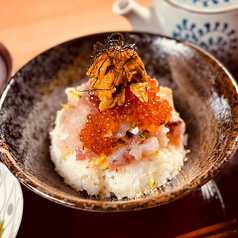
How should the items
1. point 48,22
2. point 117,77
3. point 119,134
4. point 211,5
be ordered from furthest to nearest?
point 48,22 < point 211,5 < point 119,134 < point 117,77

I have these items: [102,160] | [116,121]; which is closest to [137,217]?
[102,160]

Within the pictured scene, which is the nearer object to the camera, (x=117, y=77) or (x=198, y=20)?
(x=117, y=77)

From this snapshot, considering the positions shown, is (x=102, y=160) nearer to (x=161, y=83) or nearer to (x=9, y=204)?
(x=9, y=204)

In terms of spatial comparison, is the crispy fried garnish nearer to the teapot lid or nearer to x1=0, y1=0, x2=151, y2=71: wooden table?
the teapot lid

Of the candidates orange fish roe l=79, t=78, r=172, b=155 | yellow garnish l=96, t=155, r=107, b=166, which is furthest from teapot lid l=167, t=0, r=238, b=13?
yellow garnish l=96, t=155, r=107, b=166

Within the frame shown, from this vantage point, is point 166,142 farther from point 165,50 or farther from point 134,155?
point 165,50

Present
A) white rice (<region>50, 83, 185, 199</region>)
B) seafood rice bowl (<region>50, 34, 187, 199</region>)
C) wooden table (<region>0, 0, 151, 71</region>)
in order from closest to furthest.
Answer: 1. seafood rice bowl (<region>50, 34, 187, 199</region>)
2. white rice (<region>50, 83, 185, 199</region>)
3. wooden table (<region>0, 0, 151, 71</region>)

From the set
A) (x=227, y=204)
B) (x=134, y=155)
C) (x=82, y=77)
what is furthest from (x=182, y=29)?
(x=227, y=204)

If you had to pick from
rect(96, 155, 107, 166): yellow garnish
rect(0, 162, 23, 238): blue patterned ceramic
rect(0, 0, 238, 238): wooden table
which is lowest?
rect(0, 0, 238, 238): wooden table
